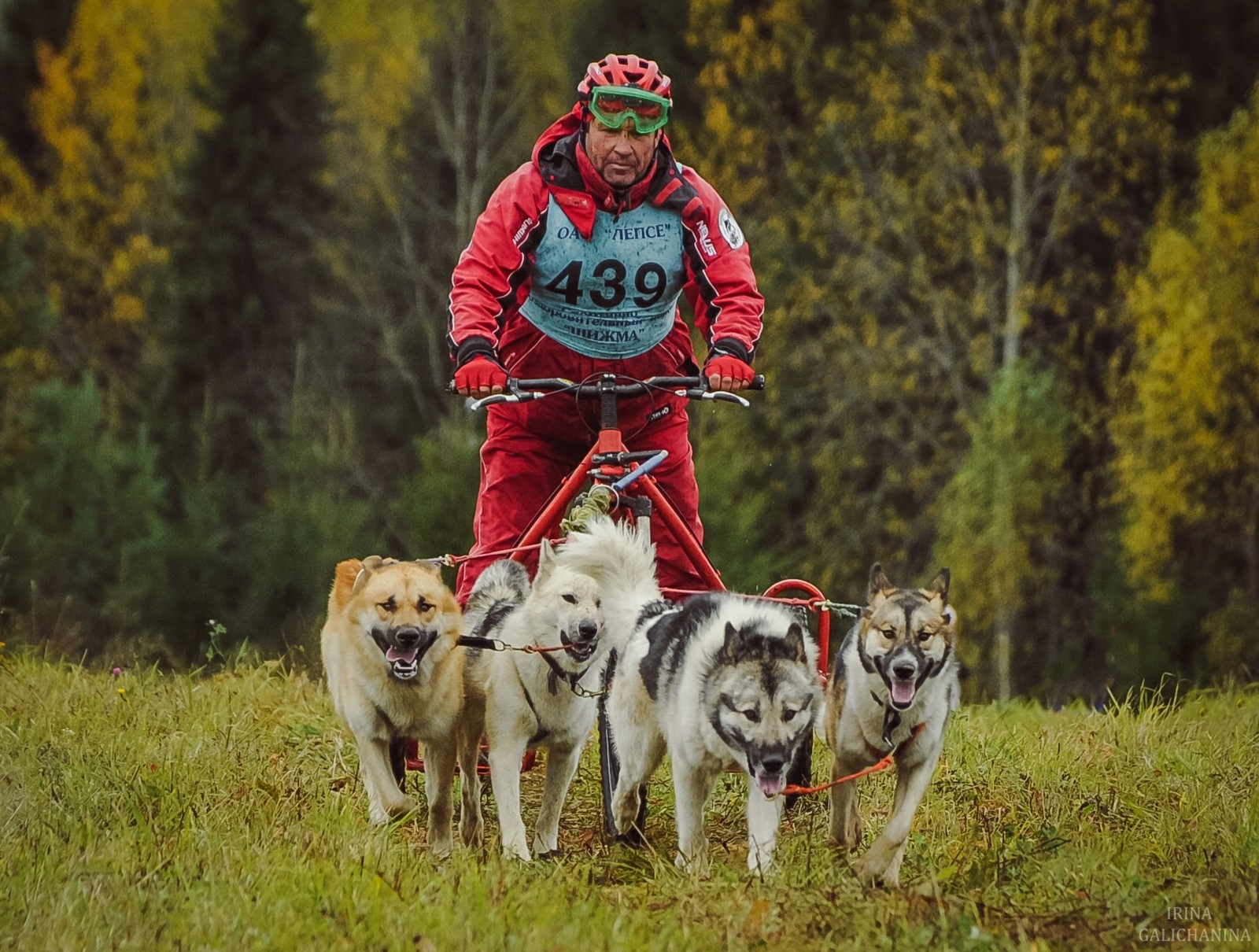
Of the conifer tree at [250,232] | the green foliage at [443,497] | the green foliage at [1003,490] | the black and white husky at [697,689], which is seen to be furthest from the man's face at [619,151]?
the conifer tree at [250,232]

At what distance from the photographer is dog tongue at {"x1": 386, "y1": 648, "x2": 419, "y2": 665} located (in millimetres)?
5426

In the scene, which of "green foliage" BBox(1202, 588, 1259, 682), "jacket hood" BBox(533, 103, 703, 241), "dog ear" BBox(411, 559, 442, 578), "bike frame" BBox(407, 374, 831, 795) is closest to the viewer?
"dog ear" BBox(411, 559, 442, 578)

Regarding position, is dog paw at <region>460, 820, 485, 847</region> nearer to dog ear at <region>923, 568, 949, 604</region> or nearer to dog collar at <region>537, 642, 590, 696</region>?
dog collar at <region>537, 642, 590, 696</region>

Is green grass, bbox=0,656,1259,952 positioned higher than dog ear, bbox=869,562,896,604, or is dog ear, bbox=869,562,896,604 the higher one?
dog ear, bbox=869,562,896,604

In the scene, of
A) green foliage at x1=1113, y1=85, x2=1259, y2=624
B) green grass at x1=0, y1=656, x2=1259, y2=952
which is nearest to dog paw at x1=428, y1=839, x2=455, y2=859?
green grass at x1=0, y1=656, x2=1259, y2=952

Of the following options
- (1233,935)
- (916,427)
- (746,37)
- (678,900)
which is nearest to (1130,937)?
(1233,935)

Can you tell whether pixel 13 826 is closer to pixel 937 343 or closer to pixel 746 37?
pixel 937 343

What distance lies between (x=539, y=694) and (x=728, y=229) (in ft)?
7.27

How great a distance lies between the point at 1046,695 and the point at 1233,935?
54.4 feet

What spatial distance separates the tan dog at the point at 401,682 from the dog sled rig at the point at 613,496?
0.44 meters

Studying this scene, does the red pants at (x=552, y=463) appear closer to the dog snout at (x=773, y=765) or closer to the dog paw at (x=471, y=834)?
the dog paw at (x=471, y=834)

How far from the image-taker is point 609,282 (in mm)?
6879

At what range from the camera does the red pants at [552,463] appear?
6.98 meters

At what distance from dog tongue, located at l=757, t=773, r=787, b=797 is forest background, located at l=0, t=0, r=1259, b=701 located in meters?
12.5
